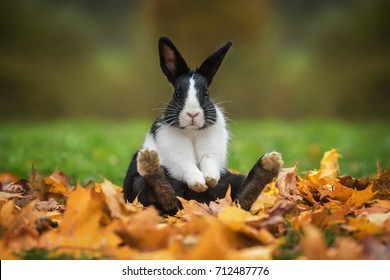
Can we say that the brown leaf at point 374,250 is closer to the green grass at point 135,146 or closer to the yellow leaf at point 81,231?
the yellow leaf at point 81,231

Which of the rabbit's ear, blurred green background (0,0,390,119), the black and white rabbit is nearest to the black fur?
the black and white rabbit

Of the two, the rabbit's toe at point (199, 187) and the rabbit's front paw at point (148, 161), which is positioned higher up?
the rabbit's front paw at point (148, 161)

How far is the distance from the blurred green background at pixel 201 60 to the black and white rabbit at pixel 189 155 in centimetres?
408

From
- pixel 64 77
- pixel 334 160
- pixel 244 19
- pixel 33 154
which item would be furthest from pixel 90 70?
pixel 334 160

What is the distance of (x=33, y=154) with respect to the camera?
5.66 meters

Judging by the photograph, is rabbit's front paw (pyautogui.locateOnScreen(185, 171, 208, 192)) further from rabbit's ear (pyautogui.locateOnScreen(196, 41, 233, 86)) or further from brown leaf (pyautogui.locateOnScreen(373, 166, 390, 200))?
brown leaf (pyautogui.locateOnScreen(373, 166, 390, 200))

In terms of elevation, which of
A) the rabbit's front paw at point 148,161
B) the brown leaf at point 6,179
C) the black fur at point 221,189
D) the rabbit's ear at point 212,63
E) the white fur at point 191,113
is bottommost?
the brown leaf at point 6,179

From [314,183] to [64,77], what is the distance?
7613 millimetres

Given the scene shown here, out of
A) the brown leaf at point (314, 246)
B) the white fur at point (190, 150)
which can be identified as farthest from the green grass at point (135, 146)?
the brown leaf at point (314, 246)

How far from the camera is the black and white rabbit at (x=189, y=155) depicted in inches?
113

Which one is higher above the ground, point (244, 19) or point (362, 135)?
point (244, 19)

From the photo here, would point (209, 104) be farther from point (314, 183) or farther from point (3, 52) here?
point (3, 52)

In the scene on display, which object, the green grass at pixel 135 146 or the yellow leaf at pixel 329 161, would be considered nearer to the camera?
the yellow leaf at pixel 329 161

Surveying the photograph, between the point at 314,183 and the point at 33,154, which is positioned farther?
the point at 33,154
